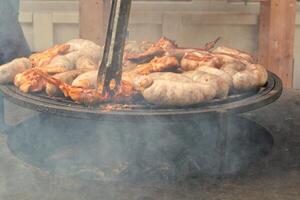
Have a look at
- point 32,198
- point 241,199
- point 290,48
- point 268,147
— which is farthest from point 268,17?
point 32,198

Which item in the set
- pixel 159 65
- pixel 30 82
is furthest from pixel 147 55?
pixel 30 82

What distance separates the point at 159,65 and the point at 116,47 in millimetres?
489

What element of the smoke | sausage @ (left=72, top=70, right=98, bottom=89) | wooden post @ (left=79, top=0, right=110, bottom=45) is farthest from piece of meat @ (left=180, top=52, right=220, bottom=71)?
wooden post @ (left=79, top=0, right=110, bottom=45)

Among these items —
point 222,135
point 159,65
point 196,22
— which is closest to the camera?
point 222,135

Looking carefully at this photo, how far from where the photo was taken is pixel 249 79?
9.63ft

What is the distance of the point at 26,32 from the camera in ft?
21.0

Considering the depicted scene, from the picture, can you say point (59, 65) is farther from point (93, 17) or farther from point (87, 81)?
point (93, 17)

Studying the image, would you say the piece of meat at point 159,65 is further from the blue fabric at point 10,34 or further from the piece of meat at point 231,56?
the blue fabric at point 10,34

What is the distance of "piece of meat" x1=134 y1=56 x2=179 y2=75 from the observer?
117 inches

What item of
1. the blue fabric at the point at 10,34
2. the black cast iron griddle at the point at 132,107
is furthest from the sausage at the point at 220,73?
the blue fabric at the point at 10,34

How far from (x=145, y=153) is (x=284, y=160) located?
0.94 m

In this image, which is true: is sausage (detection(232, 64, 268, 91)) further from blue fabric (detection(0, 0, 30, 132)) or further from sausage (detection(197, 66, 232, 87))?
blue fabric (detection(0, 0, 30, 132))

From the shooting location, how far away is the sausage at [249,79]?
2.92m

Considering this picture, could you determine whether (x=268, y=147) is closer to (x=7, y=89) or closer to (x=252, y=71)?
(x=252, y=71)
